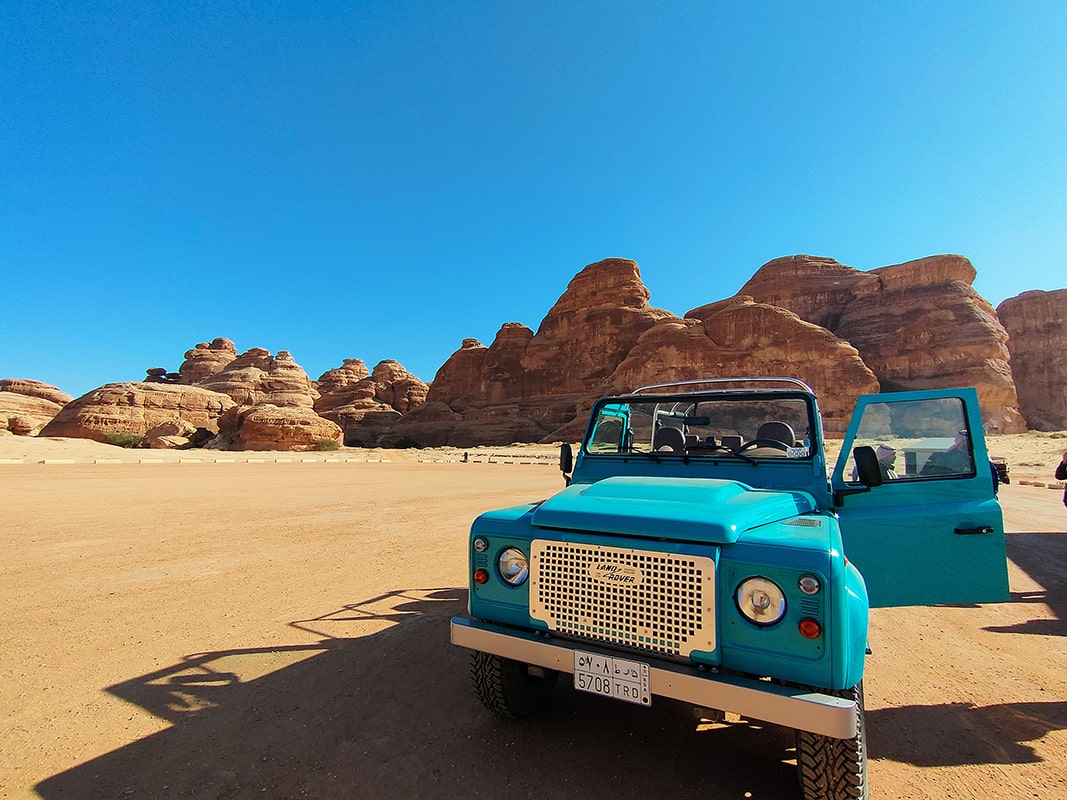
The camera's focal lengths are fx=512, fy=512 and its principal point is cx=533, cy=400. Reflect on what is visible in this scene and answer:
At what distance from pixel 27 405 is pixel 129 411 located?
39.2 metres

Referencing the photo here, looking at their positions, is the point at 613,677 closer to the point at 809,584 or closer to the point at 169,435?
the point at 809,584

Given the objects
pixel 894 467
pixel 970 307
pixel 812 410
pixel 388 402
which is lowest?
pixel 894 467

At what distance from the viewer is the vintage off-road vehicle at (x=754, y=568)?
7.60 feet

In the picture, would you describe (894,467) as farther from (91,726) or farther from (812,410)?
(91,726)

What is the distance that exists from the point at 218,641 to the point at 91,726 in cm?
141

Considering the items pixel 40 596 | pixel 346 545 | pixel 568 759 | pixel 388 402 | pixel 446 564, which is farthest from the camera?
pixel 388 402

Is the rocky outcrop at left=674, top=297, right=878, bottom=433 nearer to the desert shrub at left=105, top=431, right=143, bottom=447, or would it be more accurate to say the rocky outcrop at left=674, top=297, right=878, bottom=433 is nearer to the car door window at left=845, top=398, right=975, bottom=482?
the desert shrub at left=105, top=431, right=143, bottom=447

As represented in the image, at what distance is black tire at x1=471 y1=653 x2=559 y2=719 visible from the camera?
3256mm

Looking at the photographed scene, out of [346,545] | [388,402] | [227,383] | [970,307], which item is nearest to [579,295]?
[388,402]

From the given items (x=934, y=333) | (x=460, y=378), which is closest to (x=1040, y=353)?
(x=934, y=333)

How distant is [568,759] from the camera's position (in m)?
3.00

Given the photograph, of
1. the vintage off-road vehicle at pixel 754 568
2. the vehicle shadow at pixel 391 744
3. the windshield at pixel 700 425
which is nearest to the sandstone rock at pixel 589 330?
the windshield at pixel 700 425

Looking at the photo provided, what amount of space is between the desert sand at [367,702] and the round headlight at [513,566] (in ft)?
3.44

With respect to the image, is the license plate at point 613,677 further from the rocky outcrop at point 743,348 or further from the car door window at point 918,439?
the rocky outcrop at point 743,348
